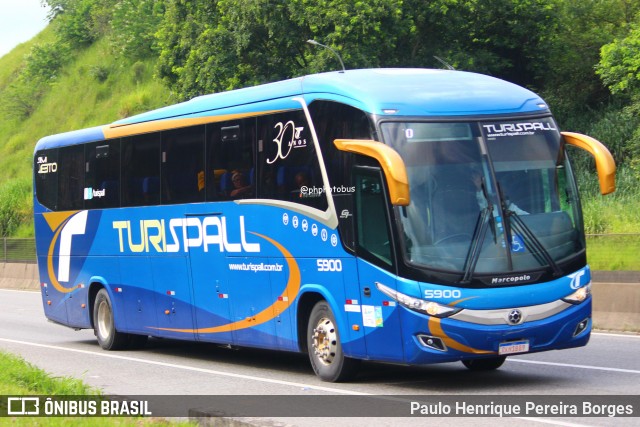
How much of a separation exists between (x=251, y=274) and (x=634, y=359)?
5.19 m

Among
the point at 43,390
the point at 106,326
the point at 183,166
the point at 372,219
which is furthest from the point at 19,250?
the point at 372,219

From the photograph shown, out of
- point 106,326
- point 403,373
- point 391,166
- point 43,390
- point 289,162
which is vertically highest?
point 289,162

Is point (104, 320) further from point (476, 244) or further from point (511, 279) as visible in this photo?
point (511, 279)

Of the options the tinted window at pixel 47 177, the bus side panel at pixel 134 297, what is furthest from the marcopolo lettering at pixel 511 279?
the tinted window at pixel 47 177

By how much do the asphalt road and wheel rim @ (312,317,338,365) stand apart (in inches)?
13.3

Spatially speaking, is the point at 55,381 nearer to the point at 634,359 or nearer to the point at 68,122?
the point at 634,359

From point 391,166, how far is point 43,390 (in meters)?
4.27

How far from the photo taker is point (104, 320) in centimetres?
1972

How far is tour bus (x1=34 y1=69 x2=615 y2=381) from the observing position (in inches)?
467

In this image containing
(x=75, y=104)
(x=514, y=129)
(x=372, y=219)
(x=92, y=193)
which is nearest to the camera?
(x=372, y=219)

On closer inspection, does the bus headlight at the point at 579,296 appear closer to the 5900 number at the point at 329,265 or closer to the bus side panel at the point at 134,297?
the 5900 number at the point at 329,265

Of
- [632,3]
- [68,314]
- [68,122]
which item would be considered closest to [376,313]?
[68,314]

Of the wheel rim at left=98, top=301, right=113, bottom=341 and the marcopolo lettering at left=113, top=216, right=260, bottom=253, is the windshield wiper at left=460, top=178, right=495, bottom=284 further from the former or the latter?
the wheel rim at left=98, top=301, right=113, bottom=341

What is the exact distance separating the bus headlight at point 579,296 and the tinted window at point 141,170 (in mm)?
7553
